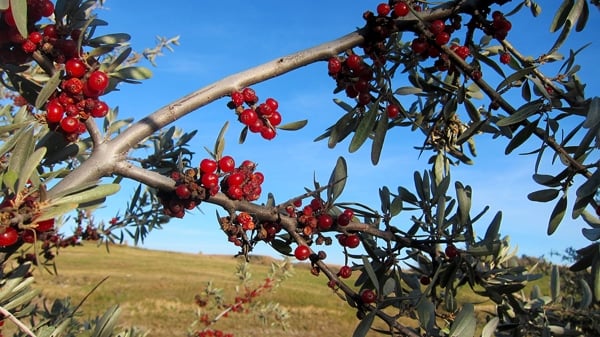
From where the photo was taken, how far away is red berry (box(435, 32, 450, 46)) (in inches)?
55.0

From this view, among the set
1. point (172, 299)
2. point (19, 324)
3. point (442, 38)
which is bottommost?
point (172, 299)

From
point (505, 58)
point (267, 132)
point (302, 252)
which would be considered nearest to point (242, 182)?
point (267, 132)

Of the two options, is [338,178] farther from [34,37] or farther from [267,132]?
[34,37]

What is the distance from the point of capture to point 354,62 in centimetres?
137

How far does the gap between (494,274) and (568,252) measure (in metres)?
7.69

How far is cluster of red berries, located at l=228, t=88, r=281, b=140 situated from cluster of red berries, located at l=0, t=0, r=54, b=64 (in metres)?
0.52

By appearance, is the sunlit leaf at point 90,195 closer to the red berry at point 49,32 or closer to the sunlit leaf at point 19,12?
the sunlit leaf at point 19,12

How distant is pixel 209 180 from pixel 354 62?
54 cm

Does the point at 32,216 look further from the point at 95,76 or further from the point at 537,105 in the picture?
the point at 537,105

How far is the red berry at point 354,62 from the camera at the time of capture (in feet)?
4.49

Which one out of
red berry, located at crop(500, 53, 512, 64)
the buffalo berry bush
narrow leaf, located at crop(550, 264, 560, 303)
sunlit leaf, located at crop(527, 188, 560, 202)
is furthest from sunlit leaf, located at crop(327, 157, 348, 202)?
narrow leaf, located at crop(550, 264, 560, 303)

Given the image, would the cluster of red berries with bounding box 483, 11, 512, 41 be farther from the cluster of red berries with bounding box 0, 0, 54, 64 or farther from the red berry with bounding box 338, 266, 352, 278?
the cluster of red berries with bounding box 0, 0, 54, 64

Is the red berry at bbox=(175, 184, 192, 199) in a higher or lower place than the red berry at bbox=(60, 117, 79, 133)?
lower

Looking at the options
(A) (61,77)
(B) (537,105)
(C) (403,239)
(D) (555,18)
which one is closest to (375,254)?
(C) (403,239)
